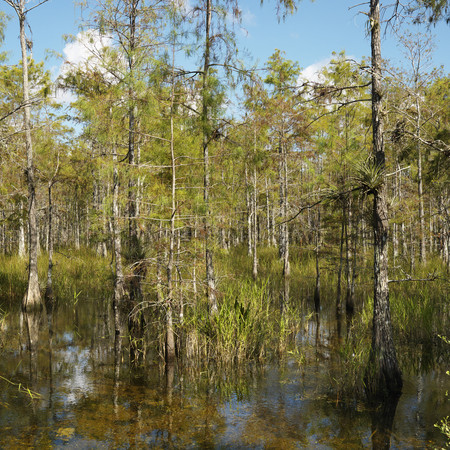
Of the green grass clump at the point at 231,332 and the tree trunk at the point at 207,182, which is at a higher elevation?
the tree trunk at the point at 207,182

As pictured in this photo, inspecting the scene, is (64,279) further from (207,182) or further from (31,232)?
(207,182)

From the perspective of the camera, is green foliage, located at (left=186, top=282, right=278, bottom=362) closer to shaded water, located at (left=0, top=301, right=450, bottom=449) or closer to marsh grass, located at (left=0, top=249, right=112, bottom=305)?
shaded water, located at (left=0, top=301, right=450, bottom=449)

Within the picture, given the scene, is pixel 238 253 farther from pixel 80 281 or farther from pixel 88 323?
pixel 88 323

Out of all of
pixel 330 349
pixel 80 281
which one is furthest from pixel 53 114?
pixel 330 349

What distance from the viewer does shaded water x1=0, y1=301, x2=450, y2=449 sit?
5.64 m

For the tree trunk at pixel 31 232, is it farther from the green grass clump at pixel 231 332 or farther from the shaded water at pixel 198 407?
the green grass clump at pixel 231 332

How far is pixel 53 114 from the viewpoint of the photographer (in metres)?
28.1

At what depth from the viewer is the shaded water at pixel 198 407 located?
5641mm

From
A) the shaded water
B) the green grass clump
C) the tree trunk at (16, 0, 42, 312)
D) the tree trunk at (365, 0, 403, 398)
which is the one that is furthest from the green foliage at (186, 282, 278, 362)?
the tree trunk at (16, 0, 42, 312)

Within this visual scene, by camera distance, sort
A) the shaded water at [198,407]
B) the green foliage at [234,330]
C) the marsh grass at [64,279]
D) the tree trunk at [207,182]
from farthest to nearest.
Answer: the marsh grass at [64,279], the tree trunk at [207,182], the green foliage at [234,330], the shaded water at [198,407]

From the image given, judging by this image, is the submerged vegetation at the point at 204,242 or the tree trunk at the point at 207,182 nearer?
the submerged vegetation at the point at 204,242

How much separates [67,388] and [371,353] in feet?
17.1

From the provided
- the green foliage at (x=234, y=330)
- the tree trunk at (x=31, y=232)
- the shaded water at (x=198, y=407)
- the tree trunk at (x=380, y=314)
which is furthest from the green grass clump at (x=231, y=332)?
the tree trunk at (x=31, y=232)

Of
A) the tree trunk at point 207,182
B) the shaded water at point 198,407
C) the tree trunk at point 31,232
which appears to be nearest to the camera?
the shaded water at point 198,407
